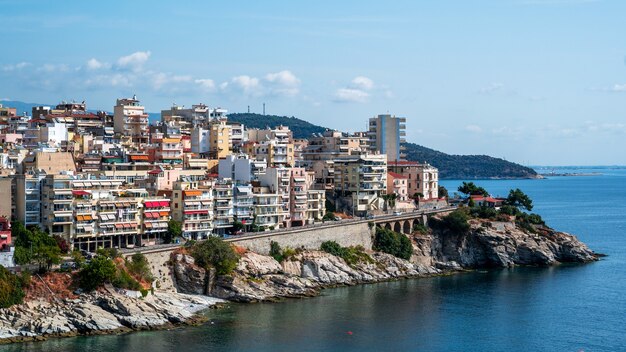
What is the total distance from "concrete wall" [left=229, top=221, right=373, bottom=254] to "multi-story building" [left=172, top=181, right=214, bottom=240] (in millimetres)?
2884

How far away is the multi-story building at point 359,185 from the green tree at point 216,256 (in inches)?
859

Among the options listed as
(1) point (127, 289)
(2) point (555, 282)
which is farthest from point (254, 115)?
(1) point (127, 289)

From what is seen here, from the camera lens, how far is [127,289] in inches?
1860

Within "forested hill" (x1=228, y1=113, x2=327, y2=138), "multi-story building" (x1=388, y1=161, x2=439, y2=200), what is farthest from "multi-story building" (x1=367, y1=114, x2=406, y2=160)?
"forested hill" (x1=228, y1=113, x2=327, y2=138)

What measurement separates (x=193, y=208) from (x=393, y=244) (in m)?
15.3

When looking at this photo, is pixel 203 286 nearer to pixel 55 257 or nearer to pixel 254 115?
pixel 55 257

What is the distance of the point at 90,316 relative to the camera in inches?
1745

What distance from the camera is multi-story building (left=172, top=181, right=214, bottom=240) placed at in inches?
2282

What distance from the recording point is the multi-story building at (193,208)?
58.0 m

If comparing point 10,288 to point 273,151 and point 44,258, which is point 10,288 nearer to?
point 44,258

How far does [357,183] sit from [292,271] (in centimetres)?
1727

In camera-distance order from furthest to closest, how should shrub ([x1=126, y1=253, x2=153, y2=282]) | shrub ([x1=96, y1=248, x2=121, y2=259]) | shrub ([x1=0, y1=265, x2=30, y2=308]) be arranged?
1. shrub ([x1=126, y1=253, x2=153, y2=282])
2. shrub ([x1=96, y1=248, x2=121, y2=259])
3. shrub ([x1=0, y1=265, x2=30, y2=308])

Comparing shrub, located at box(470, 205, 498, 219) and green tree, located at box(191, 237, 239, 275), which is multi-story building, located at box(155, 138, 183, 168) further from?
shrub, located at box(470, 205, 498, 219)

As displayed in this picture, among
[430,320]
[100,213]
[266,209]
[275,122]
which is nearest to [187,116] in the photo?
[266,209]
